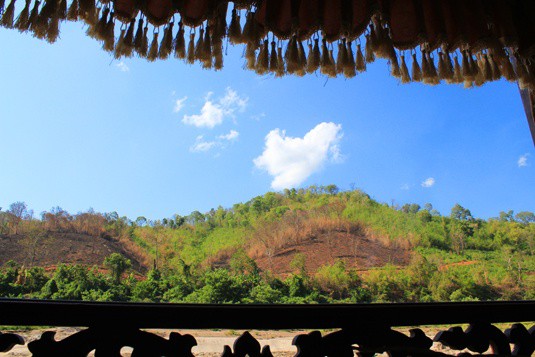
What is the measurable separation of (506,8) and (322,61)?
0.74 m

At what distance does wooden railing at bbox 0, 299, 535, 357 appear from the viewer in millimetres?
590

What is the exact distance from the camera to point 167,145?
6.52 metres

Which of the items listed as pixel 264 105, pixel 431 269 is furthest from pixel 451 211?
pixel 264 105

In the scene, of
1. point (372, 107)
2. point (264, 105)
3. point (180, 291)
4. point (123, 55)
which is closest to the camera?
point (123, 55)

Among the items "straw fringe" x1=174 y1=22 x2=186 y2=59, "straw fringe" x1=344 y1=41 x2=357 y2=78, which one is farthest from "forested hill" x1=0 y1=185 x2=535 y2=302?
"straw fringe" x1=344 y1=41 x2=357 y2=78

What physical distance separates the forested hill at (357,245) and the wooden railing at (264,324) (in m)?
2.58

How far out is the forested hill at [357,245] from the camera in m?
3.47

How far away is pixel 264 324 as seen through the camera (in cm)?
65

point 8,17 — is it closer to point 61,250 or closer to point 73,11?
point 73,11

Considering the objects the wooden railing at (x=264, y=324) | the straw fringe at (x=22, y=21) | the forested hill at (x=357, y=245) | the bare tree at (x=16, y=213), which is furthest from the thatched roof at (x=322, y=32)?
the forested hill at (x=357, y=245)

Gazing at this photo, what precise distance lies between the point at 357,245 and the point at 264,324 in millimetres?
3564

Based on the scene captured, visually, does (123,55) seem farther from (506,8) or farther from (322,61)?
(506,8)

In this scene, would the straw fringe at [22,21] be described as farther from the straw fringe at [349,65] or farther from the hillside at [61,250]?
the hillside at [61,250]

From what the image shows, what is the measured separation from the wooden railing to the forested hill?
2582 mm
